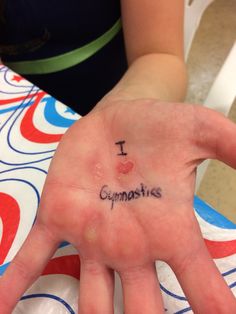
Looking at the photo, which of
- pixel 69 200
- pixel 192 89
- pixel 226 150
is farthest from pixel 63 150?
pixel 192 89

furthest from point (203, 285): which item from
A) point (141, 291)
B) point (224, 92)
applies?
point (224, 92)

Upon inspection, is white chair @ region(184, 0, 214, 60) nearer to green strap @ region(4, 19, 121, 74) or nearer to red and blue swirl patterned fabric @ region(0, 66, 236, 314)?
green strap @ region(4, 19, 121, 74)

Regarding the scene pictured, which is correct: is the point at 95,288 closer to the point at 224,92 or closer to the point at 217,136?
the point at 217,136

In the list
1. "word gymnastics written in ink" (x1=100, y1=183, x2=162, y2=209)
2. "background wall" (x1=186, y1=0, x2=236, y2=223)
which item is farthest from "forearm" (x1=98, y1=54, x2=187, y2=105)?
"background wall" (x1=186, y1=0, x2=236, y2=223)

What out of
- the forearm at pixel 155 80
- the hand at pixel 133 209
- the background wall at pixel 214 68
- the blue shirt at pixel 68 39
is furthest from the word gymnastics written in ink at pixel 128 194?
the background wall at pixel 214 68

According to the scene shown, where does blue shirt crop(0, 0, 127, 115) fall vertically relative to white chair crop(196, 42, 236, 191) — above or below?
above

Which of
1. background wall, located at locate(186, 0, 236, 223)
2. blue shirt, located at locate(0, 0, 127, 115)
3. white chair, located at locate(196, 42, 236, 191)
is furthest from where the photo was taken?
background wall, located at locate(186, 0, 236, 223)
